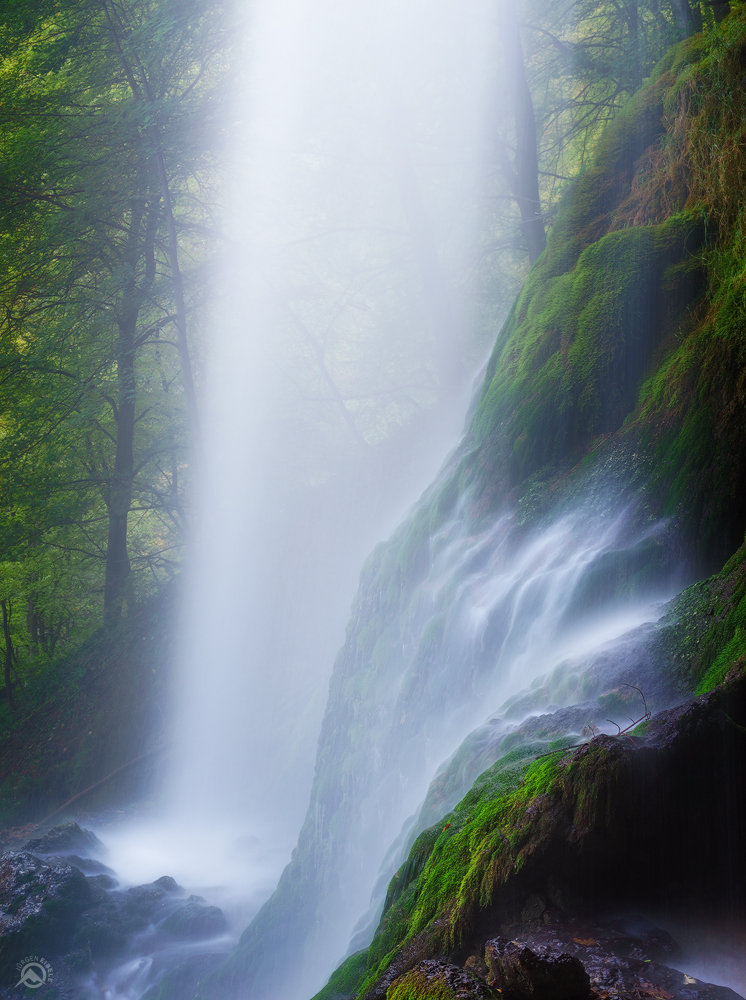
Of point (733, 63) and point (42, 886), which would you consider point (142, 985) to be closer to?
point (42, 886)

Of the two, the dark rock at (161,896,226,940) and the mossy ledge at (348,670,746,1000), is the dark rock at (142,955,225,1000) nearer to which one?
the dark rock at (161,896,226,940)

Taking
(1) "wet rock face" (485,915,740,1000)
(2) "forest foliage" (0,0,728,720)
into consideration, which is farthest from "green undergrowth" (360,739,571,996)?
(2) "forest foliage" (0,0,728,720)

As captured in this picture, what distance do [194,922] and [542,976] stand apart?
8214mm

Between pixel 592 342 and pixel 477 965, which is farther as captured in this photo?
pixel 592 342

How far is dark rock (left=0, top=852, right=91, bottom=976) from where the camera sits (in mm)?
7570

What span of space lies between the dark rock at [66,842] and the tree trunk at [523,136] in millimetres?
10973

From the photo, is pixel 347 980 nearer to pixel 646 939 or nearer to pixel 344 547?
pixel 646 939

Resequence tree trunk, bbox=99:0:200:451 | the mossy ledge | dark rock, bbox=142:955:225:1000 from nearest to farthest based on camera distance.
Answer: the mossy ledge, dark rock, bbox=142:955:225:1000, tree trunk, bbox=99:0:200:451

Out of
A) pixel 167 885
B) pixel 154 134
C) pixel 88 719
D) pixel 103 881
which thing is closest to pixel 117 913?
pixel 167 885

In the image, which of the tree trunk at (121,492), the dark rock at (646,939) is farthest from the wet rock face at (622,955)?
the tree trunk at (121,492)

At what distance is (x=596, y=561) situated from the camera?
4.57 m

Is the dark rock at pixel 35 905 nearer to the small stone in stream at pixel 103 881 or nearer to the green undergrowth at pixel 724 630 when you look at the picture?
the small stone in stream at pixel 103 881

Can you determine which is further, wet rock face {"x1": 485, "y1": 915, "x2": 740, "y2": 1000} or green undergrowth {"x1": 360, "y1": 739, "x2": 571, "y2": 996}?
green undergrowth {"x1": 360, "y1": 739, "x2": 571, "y2": 996}

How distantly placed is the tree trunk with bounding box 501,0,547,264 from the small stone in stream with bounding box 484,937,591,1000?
33.2 feet
